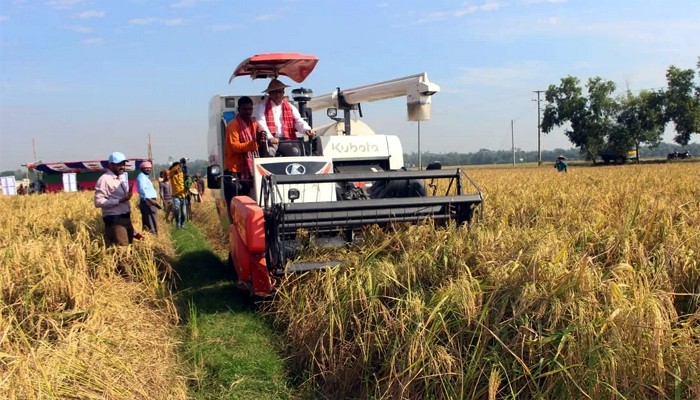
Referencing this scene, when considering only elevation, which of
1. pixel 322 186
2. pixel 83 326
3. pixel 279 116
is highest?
pixel 279 116

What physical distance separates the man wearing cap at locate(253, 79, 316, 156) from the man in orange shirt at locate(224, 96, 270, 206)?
0.54 ft

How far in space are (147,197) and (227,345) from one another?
18.2ft

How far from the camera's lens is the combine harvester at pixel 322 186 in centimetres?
511

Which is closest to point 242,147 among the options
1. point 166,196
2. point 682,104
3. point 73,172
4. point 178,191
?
point 178,191

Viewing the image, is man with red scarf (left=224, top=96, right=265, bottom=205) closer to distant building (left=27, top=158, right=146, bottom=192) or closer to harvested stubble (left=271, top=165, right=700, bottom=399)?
harvested stubble (left=271, top=165, right=700, bottom=399)

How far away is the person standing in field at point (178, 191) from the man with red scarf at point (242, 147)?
22.4 ft

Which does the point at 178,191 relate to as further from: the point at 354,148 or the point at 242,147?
the point at 354,148

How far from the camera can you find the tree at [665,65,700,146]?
58.3 meters

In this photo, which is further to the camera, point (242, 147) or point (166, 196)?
point (166, 196)

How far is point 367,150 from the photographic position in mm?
7734

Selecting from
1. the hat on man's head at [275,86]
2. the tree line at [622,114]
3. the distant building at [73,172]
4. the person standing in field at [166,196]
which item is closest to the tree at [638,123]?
the tree line at [622,114]

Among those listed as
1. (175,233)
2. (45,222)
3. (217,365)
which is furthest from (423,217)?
(175,233)

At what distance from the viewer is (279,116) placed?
7598 mm

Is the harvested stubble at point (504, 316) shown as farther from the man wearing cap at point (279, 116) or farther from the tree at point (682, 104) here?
the tree at point (682, 104)
